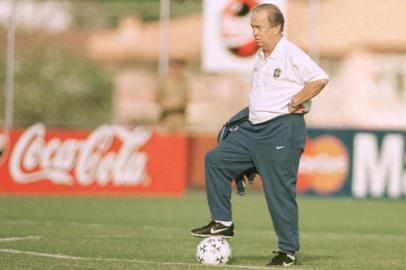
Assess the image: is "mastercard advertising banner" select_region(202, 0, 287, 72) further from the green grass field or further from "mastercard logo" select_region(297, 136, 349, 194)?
the green grass field

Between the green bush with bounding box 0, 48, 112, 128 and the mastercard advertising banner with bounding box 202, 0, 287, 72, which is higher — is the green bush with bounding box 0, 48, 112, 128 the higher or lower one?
the lower one

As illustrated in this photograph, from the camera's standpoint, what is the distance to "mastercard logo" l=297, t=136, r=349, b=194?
21469 millimetres

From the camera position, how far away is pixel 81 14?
36344 millimetres

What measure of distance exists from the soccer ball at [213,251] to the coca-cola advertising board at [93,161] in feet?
35.9

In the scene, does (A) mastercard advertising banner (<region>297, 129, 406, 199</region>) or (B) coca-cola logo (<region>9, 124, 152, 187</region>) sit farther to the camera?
(A) mastercard advertising banner (<region>297, 129, 406, 199</region>)

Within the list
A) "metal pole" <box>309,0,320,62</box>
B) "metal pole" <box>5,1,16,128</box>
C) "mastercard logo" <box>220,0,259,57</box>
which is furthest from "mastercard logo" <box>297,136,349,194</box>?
"metal pole" <box>5,1,16,128</box>

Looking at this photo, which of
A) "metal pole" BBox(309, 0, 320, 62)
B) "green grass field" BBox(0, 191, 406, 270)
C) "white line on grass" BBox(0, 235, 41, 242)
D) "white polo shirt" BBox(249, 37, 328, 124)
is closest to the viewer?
"white polo shirt" BBox(249, 37, 328, 124)

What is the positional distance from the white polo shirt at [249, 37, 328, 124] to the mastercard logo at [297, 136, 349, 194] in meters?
11.4

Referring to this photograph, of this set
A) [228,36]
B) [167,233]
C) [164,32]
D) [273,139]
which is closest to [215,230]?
[273,139]

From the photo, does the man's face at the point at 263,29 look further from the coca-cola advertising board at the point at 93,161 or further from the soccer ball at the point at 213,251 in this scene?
the coca-cola advertising board at the point at 93,161

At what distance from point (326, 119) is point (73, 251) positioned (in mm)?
17299

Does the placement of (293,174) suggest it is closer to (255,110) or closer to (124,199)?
(255,110)

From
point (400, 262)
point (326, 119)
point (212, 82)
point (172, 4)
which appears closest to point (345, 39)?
point (326, 119)

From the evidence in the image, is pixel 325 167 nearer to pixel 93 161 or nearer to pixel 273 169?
pixel 93 161
